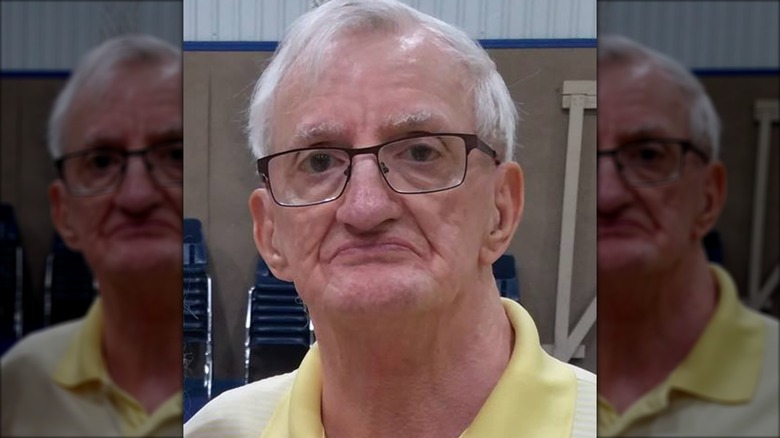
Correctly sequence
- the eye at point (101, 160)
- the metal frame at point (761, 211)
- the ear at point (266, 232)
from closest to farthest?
the metal frame at point (761, 211) → the eye at point (101, 160) → the ear at point (266, 232)

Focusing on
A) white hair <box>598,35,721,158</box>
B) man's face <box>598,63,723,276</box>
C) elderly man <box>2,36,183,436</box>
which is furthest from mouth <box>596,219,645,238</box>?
elderly man <box>2,36,183,436</box>

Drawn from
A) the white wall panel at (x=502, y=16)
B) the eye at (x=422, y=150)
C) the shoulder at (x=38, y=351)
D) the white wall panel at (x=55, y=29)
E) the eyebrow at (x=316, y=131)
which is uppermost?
the white wall panel at (x=502, y=16)

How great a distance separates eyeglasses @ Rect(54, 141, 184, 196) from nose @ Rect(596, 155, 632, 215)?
1.57 ft

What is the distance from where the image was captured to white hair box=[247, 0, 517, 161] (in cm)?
101

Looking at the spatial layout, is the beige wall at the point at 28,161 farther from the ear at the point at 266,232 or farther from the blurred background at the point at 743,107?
the blurred background at the point at 743,107

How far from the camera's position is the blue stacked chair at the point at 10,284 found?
91cm

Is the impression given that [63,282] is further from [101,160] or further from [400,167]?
[400,167]

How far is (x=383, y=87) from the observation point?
3.23 feet

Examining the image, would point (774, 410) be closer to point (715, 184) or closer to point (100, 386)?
point (715, 184)

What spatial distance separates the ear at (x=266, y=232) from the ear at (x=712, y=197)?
1.52 feet

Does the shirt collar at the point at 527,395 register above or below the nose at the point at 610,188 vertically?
below

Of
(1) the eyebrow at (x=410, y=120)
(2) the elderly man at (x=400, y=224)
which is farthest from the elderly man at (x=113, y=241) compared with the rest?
(1) the eyebrow at (x=410, y=120)

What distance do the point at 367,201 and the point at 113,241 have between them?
276mm

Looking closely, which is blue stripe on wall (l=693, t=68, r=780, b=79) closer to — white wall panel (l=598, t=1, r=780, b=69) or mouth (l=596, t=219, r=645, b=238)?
white wall panel (l=598, t=1, r=780, b=69)
